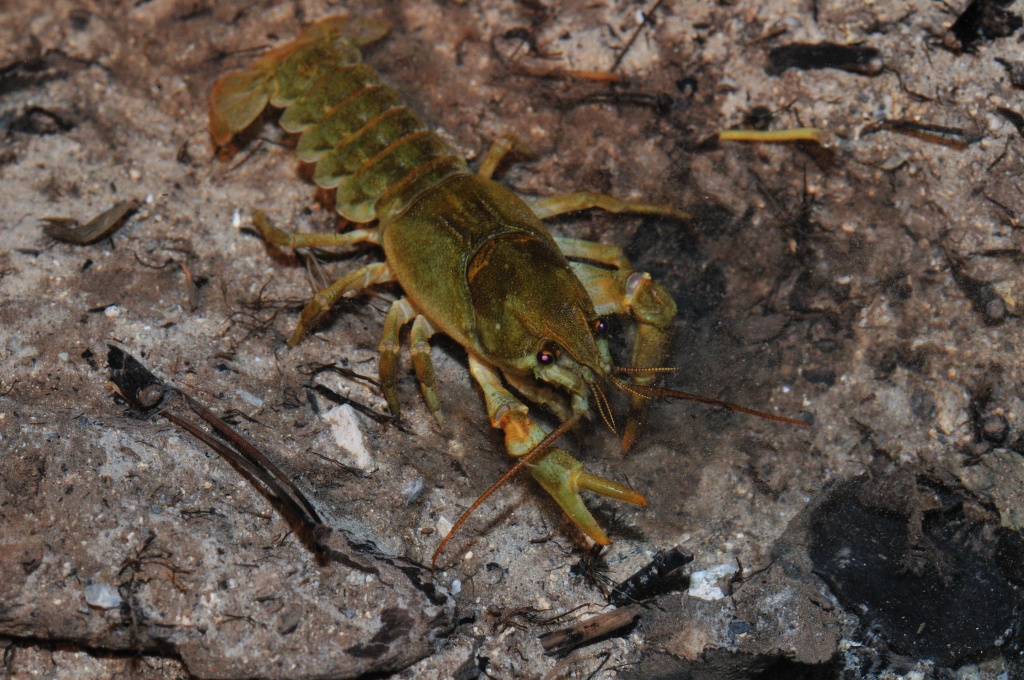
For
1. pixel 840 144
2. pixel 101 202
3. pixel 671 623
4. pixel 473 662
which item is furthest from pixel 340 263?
pixel 840 144

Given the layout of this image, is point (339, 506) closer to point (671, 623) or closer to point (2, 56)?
point (671, 623)

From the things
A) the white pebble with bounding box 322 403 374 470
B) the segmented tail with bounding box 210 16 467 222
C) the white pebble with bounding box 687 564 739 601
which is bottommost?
the white pebble with bounding box 687 564 739 601

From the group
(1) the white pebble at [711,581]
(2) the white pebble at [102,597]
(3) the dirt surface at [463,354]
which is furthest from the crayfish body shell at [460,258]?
(2) the white pebble at [102,597]

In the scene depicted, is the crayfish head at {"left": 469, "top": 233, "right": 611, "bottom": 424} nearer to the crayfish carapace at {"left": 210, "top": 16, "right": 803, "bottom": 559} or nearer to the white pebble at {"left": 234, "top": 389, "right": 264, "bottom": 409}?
the crayfish carapace at {"left": 210, "top": 16, "right": 803, "bottom": 559}

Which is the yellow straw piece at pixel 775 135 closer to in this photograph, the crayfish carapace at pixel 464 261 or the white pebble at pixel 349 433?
the crayfish carapace at pixel 464 261

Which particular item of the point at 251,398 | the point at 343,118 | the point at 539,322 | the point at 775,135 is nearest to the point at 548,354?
the point at 539,322

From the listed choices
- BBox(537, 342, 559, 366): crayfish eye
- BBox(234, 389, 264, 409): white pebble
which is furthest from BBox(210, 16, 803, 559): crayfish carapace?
BBox(234, 389, 264, 409): white pebble

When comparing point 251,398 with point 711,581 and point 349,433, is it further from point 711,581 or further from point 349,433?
point 711,581
